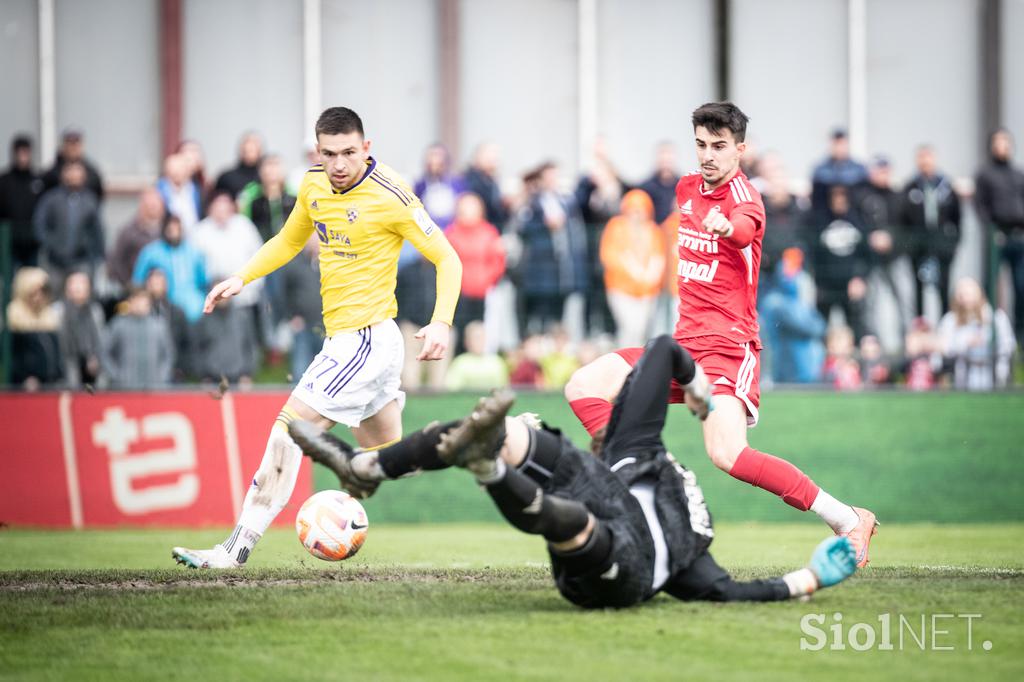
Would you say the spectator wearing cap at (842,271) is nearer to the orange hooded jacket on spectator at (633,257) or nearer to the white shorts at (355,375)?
the orange hooded jacket on spectator at (633,257)

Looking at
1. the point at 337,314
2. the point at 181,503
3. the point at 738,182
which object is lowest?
the point at 181,503

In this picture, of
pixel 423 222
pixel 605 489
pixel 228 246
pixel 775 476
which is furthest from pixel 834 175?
pixel 605 489

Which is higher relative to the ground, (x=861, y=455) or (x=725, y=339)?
(x=725, y=339)

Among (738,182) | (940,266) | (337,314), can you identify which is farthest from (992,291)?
(337,314)

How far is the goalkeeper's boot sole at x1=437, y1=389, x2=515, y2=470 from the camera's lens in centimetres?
668

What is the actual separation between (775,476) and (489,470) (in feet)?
9.82

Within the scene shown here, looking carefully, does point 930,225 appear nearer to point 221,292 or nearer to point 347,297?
point 347,297

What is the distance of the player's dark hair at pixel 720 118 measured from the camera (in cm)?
903

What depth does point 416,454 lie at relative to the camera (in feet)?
23.5

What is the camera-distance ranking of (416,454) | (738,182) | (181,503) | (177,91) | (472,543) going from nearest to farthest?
(416,454) → (738,182) → (472,543) → (181,503) → (177,91)

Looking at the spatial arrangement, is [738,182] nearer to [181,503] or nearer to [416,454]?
[416,454]

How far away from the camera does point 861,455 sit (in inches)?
664

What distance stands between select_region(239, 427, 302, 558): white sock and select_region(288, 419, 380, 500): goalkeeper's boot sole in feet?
5.64

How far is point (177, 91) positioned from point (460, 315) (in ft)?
32.8
